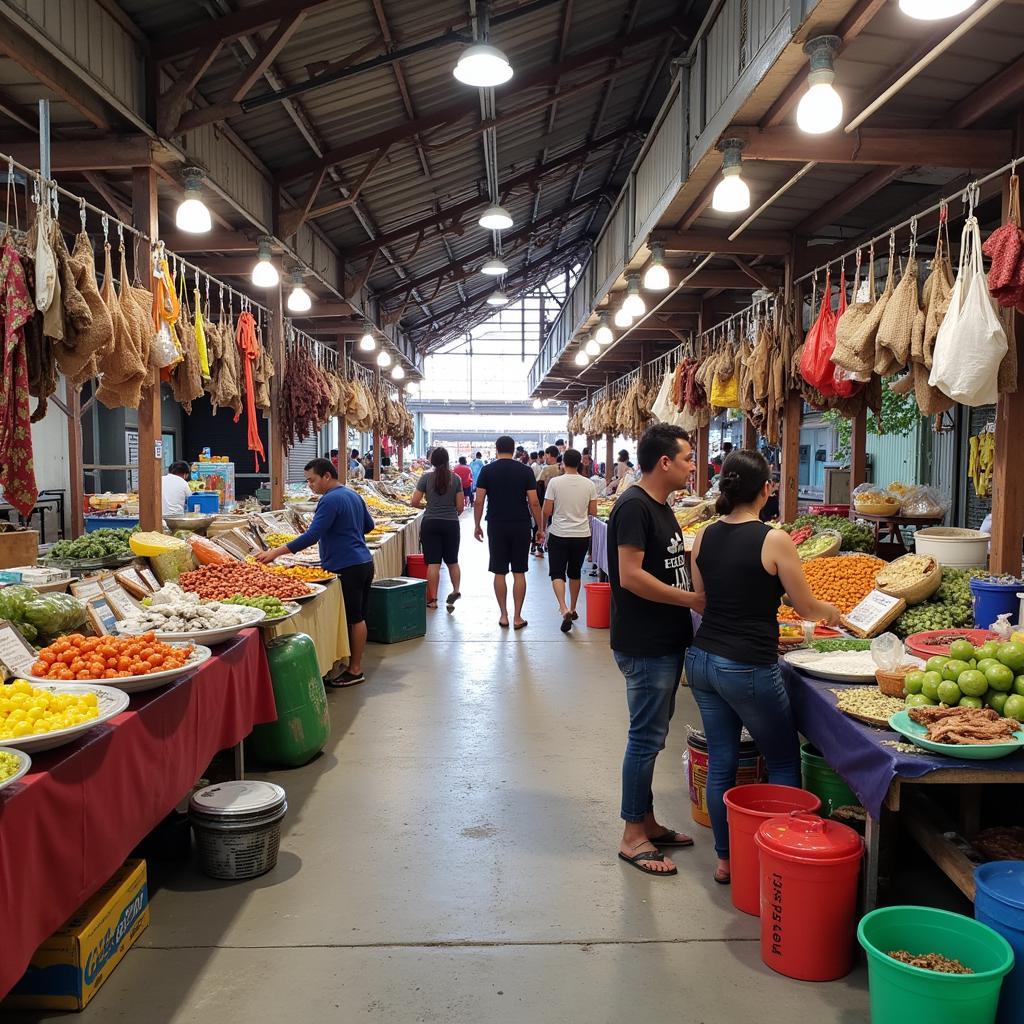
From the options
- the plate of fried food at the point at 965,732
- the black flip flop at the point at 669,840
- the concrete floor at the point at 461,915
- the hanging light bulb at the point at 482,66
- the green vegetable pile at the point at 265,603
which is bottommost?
the concrete floor at the point at 461,915

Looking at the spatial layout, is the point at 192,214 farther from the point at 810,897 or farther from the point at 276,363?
the point at 810,897

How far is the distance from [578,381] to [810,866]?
1973cm

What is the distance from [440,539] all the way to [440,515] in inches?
13.6

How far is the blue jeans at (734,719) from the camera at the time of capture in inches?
135

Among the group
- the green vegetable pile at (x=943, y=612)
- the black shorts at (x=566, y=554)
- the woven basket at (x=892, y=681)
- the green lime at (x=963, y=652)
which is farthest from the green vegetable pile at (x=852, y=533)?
the green lime at (x=963, y=652)

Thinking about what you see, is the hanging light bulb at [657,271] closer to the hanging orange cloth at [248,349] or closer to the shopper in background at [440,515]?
the shopper in background at [440,515]

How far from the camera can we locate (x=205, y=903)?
11.4 feet

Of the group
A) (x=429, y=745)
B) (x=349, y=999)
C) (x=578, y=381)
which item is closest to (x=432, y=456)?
(x=429, y=745)

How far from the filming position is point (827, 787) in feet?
12.4

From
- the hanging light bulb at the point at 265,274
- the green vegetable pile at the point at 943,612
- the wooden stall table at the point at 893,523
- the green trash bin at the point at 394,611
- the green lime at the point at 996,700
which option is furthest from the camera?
the green trash bin at the point at 394,611

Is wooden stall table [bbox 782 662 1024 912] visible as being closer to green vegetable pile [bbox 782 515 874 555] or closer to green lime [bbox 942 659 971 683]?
green lime [bbox 942 659 971 683]

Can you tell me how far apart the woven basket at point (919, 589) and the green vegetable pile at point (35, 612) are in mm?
4079

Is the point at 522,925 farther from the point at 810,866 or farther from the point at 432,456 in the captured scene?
A: the point at 432,456

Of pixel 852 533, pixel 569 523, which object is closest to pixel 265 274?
pixel 569 523
